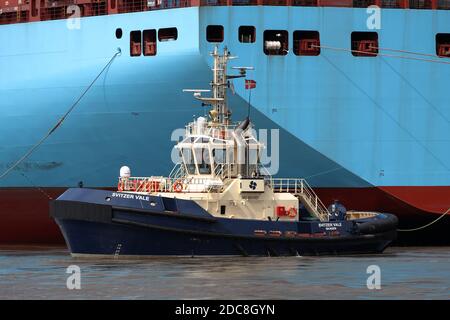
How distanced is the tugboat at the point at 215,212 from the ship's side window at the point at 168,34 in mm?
1848

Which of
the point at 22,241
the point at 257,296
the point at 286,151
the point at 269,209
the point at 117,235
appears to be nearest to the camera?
the point at 257,296

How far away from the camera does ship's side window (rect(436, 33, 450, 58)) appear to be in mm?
32281

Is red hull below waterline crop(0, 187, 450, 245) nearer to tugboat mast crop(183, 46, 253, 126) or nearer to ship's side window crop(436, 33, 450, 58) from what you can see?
ship's side window crop(436, 33, 450, 58)

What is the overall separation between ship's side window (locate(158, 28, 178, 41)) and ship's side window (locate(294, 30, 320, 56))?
305cm

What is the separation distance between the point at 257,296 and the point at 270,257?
747cm

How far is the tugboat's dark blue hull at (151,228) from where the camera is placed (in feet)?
87.5

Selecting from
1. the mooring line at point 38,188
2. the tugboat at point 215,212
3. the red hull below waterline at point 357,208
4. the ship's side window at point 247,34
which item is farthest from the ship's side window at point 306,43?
the mooring line at point 38,188

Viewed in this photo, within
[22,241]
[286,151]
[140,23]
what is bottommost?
[22,241]

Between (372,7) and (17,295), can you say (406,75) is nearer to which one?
(372,7)

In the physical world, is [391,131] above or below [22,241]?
above

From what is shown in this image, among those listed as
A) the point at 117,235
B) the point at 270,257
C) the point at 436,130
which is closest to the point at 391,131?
the point at 436,130

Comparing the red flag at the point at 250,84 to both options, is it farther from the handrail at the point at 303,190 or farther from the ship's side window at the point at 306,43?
the handrail at the point at 303,190

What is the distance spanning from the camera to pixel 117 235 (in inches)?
1054

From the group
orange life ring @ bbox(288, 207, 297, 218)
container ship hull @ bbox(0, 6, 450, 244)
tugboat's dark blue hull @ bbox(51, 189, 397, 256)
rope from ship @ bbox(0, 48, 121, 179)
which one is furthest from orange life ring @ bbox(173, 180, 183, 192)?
rope from ship @ bbox(0, 48, 121, 179)
